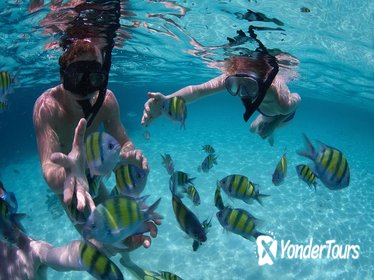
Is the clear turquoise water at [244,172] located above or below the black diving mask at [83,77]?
below

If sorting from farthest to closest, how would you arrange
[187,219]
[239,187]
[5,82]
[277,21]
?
[277,21]
[5,82]
[239,187]
[187,219]

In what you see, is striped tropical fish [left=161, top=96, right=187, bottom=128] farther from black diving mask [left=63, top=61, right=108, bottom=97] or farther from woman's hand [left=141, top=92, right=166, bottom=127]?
black diving mask [left=63, top=61, right=108, bottom=97]

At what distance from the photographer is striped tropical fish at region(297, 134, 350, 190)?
4.04 meters

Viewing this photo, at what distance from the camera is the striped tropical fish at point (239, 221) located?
180 inches

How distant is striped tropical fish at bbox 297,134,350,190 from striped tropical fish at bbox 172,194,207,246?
1912 millimetres

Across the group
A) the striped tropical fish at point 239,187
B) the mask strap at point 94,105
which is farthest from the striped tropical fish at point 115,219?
the striped tropical fish at point 239,187

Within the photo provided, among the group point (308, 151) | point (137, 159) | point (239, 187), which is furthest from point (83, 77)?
point (308, 151)

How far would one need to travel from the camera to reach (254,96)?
4.88 m

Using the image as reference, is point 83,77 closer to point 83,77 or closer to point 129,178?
point 83,77

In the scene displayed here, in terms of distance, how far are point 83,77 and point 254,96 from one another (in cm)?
271

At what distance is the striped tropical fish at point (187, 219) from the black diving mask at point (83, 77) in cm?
214

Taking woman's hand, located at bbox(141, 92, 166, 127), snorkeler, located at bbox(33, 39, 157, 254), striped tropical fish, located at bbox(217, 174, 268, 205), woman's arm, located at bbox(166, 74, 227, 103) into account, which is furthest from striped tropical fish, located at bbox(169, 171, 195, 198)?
woman's arm, located at bbox(166, 74, 227, 103)

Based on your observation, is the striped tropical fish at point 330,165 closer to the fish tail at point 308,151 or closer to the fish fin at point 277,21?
the fish tail at point 308,151

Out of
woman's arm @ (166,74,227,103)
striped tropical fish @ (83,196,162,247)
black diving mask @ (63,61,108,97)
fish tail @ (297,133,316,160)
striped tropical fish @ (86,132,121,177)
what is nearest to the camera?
striped tropical fish @ (83,196,162,247)
